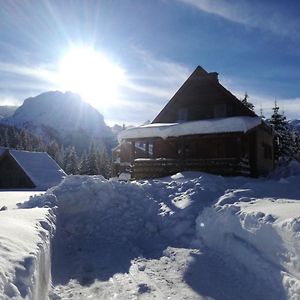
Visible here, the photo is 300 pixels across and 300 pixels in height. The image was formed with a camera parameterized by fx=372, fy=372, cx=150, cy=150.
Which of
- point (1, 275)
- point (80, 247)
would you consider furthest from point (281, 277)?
point (80, 247)

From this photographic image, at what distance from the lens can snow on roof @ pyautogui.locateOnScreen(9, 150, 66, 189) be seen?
103 ft

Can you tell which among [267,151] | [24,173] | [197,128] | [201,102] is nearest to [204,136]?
[197,128]

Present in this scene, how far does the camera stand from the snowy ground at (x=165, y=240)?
6.83 meters

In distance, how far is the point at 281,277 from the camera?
6.49 meters

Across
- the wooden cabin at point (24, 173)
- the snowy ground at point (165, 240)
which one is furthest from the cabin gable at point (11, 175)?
the snowy ground at point (165, 240)

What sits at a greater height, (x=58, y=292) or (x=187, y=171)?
(x=187, y=171)

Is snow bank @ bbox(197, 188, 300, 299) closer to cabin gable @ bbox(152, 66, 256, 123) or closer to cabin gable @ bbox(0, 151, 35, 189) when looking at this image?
cabin gable @ bbox(152, 66, 256, 123)

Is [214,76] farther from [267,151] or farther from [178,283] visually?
[178,283]

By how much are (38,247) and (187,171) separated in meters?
14.2

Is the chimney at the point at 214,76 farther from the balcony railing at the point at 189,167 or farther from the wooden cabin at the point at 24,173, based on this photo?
the wooden cabin at the point at 24,173

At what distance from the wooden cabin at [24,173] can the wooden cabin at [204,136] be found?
1102cm

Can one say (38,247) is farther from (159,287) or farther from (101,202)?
(101,202)

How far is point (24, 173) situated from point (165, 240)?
23.9 meters

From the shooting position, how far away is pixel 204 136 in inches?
776
